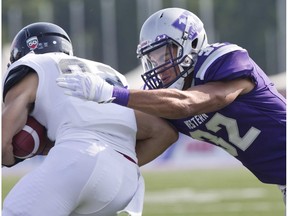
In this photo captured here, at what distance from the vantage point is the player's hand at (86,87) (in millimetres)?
4141

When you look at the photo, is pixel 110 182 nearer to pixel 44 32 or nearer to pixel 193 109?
pixel 193 109

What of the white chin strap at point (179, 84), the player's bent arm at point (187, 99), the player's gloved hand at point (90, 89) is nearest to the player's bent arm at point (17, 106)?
the player's gloved hand at point (90, 89)

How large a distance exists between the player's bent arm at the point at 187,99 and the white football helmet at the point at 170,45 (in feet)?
0.89

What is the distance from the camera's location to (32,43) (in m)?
5.03

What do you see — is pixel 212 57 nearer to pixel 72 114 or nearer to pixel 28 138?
pixel 72 114

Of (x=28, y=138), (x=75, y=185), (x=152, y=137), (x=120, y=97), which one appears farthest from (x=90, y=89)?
→ (x=152, y=137)

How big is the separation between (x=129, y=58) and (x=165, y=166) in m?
20.4

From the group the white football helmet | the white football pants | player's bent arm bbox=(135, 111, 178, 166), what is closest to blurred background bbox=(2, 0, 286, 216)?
player's bent arm bbox=(135, 111, 178, 166)

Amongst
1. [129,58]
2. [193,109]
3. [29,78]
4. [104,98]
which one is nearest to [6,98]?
[29,78]

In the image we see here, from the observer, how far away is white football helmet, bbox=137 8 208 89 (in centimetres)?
476

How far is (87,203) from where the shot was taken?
4.48 m

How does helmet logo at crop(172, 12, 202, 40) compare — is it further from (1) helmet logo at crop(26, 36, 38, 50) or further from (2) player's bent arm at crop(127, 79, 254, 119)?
→ (1) helmet logo at crop(26, 36, 38, 50)

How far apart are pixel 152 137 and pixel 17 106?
0.86 meters

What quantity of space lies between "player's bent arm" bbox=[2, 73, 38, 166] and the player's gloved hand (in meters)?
0.35
